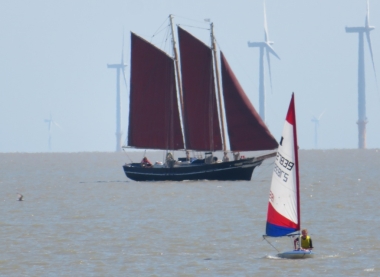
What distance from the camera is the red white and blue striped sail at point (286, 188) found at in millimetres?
42531

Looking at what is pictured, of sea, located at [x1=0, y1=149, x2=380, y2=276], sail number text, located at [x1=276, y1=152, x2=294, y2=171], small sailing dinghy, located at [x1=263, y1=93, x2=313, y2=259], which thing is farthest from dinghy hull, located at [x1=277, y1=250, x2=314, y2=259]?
sail number text, located at [x1=276, y1=152, x2=294, y2=171]

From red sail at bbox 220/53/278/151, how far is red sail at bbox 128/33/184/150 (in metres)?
6.86

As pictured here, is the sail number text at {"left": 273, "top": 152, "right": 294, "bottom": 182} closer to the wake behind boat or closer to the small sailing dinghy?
the small sailing dinghy

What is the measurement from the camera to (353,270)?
42.3 m

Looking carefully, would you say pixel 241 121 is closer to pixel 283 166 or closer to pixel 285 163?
pixel 283 166

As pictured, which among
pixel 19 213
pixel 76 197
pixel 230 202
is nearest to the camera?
pixel 19 213

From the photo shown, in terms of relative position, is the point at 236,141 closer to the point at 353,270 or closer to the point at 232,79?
the point at 232,79

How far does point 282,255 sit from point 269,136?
45.6 m

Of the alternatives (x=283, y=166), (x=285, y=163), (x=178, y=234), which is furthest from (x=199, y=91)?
(x=285, y=163)

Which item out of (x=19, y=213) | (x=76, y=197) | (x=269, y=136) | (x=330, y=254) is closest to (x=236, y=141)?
(x=269, y=136)

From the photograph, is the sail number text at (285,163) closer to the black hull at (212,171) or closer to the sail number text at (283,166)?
the sail number text at (283,166)

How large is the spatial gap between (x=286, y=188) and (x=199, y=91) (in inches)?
2188

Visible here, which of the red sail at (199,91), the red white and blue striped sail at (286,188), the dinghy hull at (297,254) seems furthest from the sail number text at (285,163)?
the red sail at (199,91)

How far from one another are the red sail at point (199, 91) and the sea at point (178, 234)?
598 cm
